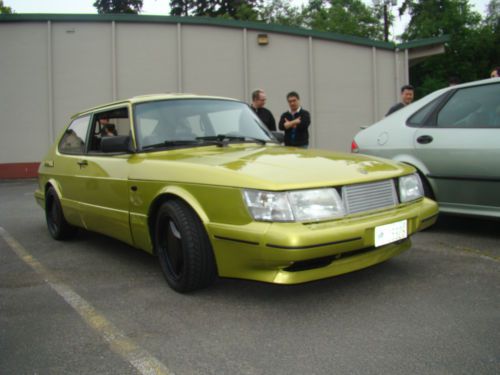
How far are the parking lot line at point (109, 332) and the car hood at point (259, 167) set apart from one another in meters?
0.96

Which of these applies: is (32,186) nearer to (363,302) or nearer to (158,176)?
(158,176)

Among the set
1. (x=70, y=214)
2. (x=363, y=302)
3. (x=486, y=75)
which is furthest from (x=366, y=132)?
(x=486, y=75)

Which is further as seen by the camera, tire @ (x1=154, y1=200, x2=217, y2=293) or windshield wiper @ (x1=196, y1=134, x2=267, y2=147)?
windshield wiper @ (x1=196, y1=134, x2=267, y2=147)

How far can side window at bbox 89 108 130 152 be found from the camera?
4.12 m

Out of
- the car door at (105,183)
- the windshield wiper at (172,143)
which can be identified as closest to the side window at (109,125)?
the car door at (105,183)

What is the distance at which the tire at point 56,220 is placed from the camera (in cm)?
511

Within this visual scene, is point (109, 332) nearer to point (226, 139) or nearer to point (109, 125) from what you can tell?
point (226, 139)

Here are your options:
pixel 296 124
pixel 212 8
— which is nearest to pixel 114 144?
pixel 296 124

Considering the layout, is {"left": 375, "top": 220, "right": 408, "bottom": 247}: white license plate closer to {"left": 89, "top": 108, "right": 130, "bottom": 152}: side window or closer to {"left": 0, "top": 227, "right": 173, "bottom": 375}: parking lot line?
{"left": 0, "top": 227, "right": 173, "bottom": 375}: parking lot line

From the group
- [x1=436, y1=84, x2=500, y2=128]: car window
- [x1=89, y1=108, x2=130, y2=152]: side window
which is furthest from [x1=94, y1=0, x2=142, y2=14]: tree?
[x1=436, y1=84, x2=500, y2=128]: car window

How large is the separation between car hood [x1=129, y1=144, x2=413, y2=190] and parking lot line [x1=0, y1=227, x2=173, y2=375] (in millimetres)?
955

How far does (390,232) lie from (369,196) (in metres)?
0.25

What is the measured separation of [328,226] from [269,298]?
27.4 inches

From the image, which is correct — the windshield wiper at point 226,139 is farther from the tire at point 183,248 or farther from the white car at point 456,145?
the white car at point 456,145
